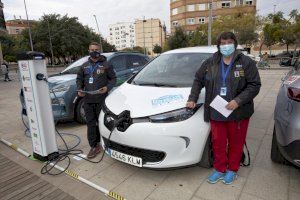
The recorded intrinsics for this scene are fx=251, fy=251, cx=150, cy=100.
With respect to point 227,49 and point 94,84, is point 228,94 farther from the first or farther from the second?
point 94,84

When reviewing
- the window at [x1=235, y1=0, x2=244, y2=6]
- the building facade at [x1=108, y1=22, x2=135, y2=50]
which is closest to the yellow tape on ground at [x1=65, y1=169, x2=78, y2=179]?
the window at [x1=235, y1=0, x2=244, y2=6]

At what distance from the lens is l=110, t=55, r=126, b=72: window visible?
615cm

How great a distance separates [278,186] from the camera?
2.92 metres

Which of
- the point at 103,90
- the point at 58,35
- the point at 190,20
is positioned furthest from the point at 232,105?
the point at 190,20

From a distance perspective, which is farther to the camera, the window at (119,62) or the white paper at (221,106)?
the window at (119,62)

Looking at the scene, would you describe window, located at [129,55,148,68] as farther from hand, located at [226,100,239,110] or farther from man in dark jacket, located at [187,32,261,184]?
hand, located at [226,100,239,110]

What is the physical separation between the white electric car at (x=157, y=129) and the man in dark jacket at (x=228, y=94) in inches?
6.1

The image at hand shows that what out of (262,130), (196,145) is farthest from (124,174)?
(262,130)

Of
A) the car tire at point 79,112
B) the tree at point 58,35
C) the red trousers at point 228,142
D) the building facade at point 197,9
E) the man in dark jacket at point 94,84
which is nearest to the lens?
the red trousers at point 228,142

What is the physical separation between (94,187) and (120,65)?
3795 mm

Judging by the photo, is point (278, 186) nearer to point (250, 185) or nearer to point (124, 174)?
point (250, 185)

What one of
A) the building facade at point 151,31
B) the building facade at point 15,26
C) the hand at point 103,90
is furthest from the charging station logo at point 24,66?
the building facade at point 151,31

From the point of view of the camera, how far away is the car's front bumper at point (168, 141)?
2756 millimetres

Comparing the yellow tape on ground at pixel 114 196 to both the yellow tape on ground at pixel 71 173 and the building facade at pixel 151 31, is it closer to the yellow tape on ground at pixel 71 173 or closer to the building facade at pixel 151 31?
the yellow tape on ground at pixel 71 173
